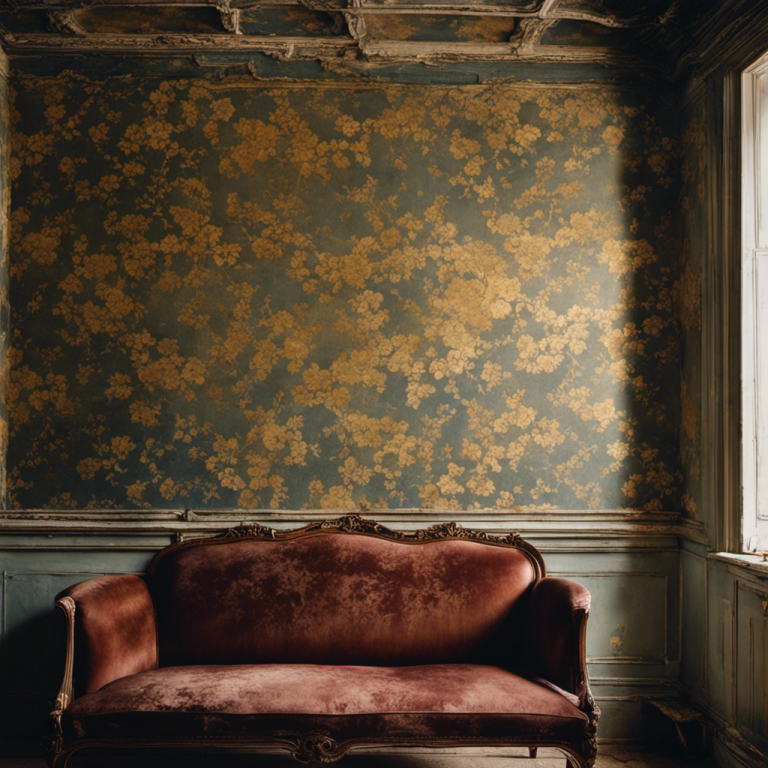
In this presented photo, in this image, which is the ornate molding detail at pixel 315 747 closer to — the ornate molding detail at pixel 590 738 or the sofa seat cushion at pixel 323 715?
the sofa seat cushion at pixel 323 715

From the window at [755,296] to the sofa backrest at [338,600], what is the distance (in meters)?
0.93

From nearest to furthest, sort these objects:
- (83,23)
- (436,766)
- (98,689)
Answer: (98,689), (436,766), (83,23)

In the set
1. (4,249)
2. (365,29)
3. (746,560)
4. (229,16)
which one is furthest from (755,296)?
(4,249)

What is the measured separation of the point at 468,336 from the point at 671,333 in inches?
38.4

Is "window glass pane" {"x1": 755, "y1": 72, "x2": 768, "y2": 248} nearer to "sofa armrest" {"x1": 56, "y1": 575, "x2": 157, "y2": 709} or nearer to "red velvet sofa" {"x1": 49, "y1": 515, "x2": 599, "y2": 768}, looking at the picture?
"red velvet sofa" {"x1": 49, "y1": 515, "x2": 599, "y2": 768}

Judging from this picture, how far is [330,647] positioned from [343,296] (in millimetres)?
1549

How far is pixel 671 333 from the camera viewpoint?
3088 millimetres

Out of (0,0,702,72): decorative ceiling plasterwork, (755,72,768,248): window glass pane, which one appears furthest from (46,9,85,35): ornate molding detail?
(755,72,768,248): window glass pane

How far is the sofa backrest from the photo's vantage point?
8.77 feet

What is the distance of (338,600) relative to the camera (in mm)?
2719

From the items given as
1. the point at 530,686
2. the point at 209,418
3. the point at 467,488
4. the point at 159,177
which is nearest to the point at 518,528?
the point at 467,488

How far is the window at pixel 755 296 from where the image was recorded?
8.57 ft

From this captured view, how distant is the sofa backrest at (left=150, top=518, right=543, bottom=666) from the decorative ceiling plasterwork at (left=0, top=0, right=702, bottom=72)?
2.29 metres

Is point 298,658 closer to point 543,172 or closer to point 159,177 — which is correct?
point 159,177
